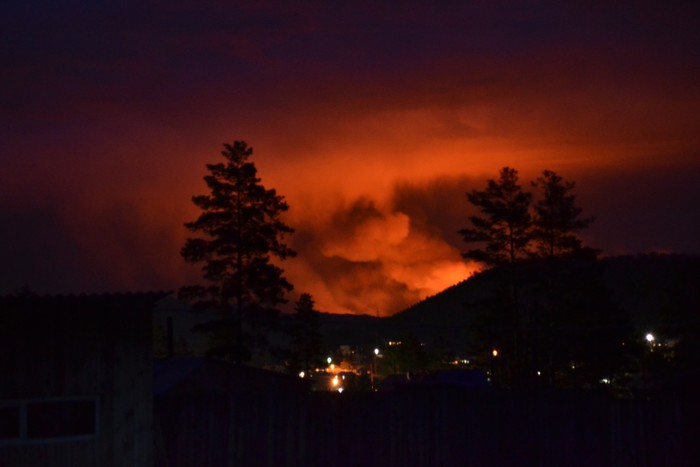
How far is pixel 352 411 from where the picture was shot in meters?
22.5

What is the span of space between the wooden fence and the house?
1214 mm

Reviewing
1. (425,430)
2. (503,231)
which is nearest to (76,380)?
(425,430)

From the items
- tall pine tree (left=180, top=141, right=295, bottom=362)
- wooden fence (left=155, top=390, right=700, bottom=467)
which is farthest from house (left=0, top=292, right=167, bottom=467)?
tall pine tree (left=180, top=141, right=295, bottom=362)

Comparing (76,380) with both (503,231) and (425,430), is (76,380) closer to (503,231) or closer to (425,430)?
(425,430)

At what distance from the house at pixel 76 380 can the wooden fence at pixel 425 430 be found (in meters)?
1.21

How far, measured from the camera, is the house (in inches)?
742

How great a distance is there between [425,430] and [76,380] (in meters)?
8.37

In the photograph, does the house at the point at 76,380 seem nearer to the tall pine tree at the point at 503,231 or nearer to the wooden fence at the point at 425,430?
the wooden fence at the point at 425,430

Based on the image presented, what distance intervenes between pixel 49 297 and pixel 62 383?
1.73m

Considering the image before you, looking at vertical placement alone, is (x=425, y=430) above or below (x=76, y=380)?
below

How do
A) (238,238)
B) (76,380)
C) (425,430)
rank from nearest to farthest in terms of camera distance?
(76,380)
(425,430)
(238,238)

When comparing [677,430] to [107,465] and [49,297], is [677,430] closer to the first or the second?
[107,465]

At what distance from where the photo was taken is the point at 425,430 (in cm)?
2302

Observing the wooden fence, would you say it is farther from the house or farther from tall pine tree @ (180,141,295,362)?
tall pine tree @ (180,141,295,362)
